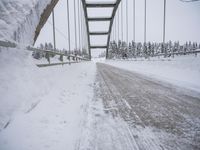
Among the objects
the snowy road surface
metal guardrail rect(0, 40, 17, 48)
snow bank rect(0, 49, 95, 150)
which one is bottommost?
the snowy road surface

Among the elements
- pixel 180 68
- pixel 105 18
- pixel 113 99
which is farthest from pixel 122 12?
pixel 113 99

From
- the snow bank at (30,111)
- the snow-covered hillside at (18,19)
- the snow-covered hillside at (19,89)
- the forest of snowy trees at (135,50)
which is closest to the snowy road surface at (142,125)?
the snow bank at (30,111)

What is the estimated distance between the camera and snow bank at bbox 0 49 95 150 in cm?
196

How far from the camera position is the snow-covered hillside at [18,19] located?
3.04m

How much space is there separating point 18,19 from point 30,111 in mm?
1781

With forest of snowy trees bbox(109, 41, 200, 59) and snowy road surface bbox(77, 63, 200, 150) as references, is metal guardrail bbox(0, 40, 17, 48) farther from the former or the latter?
forest of snowy trees bbox(109, 41, 200, 59)

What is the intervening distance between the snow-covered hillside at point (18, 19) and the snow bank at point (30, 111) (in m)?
0.30

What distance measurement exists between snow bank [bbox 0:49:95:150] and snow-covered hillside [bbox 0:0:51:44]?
30 cm

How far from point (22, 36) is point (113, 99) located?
2179mm

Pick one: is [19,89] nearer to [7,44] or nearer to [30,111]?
[30,111]

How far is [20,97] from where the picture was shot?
104 inches

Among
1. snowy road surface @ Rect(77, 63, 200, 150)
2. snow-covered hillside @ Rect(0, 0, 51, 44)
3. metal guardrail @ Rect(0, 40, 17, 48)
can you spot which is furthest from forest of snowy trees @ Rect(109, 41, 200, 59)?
metal guardrail @ Rect(0, 40, 17, 48)

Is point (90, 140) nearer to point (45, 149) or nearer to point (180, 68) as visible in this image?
point (45, 149)

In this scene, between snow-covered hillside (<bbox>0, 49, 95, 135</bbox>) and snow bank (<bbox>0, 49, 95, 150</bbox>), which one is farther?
snow-covered hillside (<bbox>0, 49, 95, 135</bbox>)
